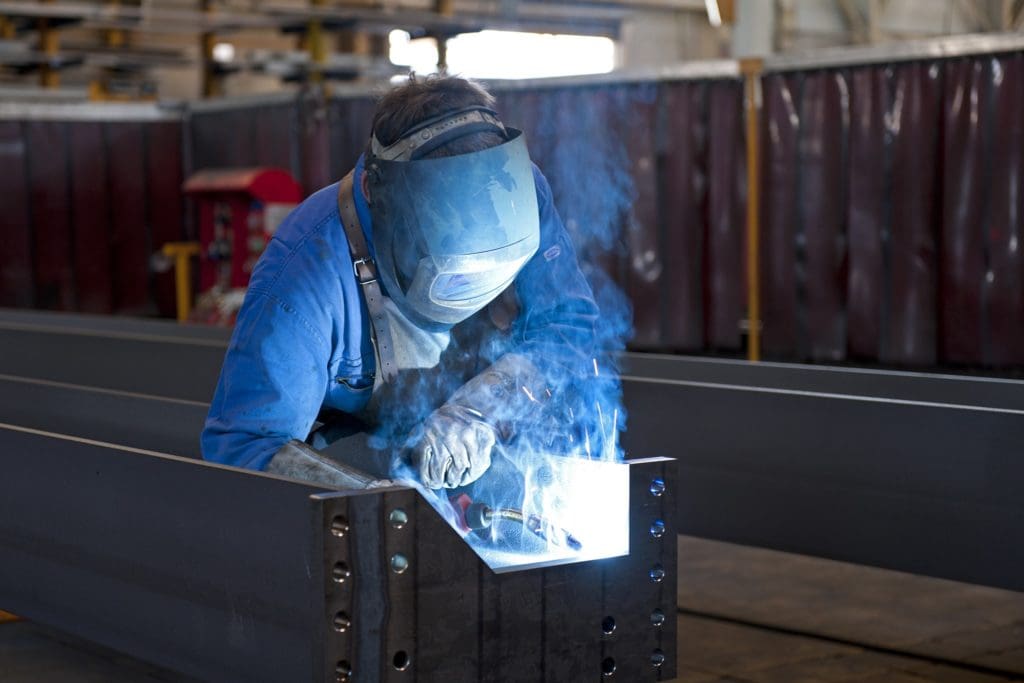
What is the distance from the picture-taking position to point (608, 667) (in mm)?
1964

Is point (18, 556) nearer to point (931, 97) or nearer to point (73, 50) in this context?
point (931, 97)

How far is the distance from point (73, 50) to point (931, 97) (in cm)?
761

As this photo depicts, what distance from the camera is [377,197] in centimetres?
219

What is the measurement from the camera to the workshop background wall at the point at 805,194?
686 cm

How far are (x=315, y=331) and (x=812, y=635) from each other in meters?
1.62

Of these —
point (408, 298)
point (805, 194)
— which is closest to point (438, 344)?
point (408, 298)

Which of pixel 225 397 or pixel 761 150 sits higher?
pixel 761 150

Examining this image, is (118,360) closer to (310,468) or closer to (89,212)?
(310,468)

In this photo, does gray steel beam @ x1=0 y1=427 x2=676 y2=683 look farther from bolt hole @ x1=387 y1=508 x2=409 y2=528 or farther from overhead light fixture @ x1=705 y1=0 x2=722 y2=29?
overhead light fixture @ x1=705 y1=0 x2=722 y2=29

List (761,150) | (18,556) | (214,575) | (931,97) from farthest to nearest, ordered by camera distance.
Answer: (761,150), (931,97), (18,556), (214,575)

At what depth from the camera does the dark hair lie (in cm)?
212

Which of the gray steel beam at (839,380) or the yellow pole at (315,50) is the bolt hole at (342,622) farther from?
the yellow pole at (315,50)

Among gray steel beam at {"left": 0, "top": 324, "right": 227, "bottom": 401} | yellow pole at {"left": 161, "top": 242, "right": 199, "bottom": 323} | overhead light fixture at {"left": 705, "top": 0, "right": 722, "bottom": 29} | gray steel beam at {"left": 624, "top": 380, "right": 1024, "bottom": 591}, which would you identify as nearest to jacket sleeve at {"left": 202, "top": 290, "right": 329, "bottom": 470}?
gray steel beam at {"left": 624, "top": 380, "right": 1024, "bottom": 591}

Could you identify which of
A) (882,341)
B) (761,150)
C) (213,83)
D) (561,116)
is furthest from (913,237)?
(213,83)
